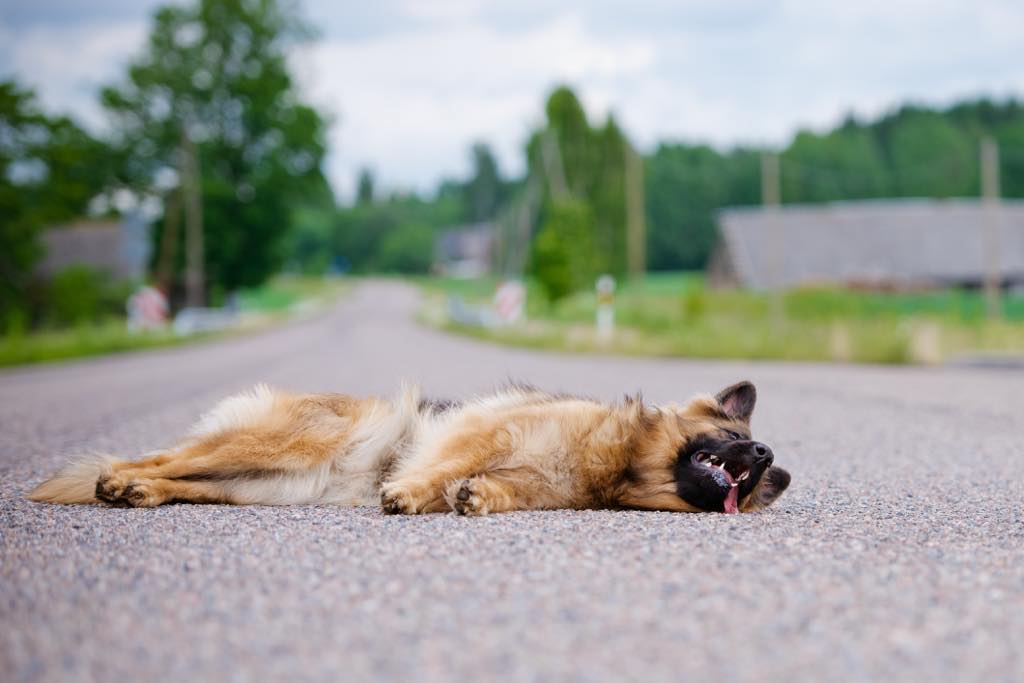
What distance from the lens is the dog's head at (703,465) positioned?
183 inches

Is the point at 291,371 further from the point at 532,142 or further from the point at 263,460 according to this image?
the point at 532,142

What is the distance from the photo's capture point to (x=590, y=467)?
476cm

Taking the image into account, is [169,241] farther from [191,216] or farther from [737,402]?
[737,402]

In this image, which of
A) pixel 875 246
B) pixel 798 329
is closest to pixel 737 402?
pixel 798 329

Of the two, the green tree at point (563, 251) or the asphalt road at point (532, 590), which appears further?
the green tree at point (563, 251)

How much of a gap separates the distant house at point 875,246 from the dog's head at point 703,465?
4846 cm

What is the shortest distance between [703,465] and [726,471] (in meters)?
0.11

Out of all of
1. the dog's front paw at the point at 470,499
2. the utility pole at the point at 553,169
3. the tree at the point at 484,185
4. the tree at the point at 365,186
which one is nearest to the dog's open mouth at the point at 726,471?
the dog's front paw at the point at 470,499

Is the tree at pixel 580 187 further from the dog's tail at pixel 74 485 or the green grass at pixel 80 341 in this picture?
the dog's tail at pixel 74 485

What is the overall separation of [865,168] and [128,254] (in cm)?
5606

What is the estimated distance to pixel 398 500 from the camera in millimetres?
4531

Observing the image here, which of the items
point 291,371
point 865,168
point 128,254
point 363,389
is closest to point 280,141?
point 128,254

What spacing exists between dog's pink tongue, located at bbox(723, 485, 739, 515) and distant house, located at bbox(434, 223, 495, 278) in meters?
136

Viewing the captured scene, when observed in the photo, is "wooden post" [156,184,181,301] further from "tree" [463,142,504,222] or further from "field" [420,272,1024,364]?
"tree" [463,142,504,222]
